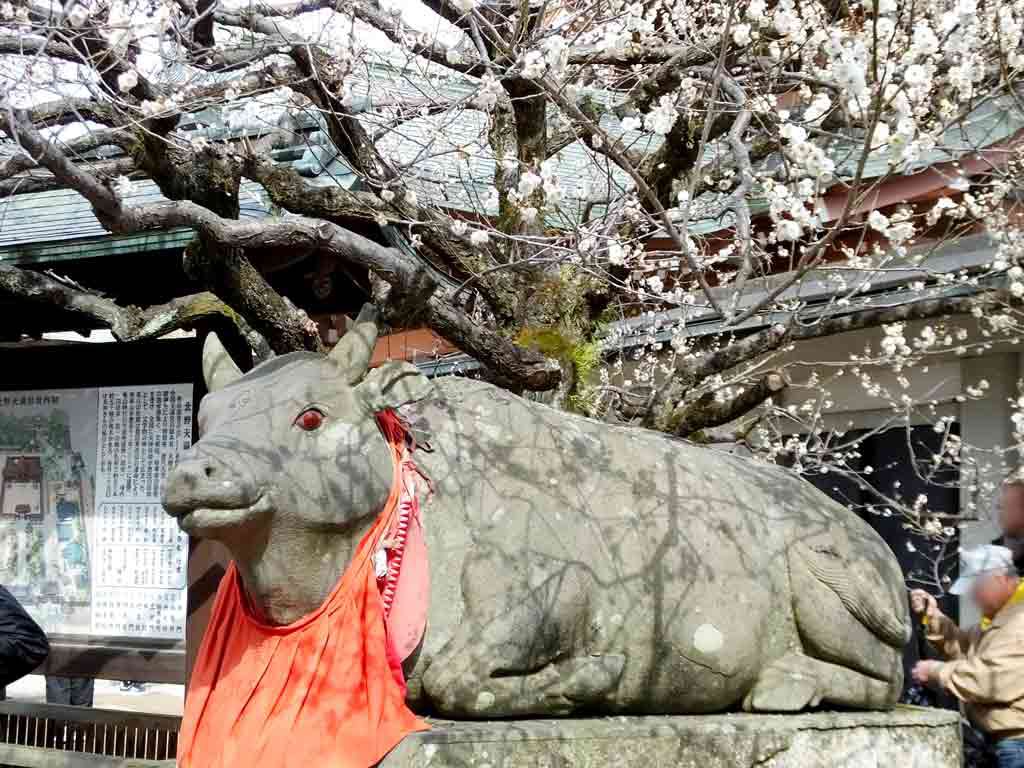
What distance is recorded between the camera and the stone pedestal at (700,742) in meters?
3.59

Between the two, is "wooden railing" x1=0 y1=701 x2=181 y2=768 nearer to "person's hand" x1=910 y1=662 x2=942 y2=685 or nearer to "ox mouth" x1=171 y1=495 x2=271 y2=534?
"ox mouth" x1=171 y1=495 x2=271 y2=534

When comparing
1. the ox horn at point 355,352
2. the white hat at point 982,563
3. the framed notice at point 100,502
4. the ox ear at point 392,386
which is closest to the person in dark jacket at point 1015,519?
the white hat at point 982,563

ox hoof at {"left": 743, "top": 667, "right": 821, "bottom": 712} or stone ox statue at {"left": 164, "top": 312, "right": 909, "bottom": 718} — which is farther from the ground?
stone ox statue at {"left": 164, "top": 312, "right": 909, "bottom": 718}

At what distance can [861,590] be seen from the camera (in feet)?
14.5

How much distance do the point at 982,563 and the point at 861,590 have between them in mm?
1020

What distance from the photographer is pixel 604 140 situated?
450 centimetres

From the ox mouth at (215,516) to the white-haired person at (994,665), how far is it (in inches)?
122

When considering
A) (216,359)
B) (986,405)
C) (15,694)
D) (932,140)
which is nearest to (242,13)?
(216,359)

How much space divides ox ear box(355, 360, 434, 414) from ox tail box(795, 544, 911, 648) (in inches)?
63.6

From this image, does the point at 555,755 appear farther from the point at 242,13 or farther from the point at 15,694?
the point at 15,694

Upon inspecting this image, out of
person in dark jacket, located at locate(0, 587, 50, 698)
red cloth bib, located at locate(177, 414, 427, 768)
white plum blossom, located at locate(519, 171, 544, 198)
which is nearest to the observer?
red cloth bib, located at locate(177, 414, 427, 768)

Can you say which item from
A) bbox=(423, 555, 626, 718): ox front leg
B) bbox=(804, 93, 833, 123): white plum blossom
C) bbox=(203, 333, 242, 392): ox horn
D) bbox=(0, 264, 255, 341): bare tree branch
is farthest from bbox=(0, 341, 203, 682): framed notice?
bbox=(804, 93, 833, 123): white plum blossom

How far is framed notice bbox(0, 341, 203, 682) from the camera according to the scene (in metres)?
6.80

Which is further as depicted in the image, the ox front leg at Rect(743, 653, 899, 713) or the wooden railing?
the wooden railing
